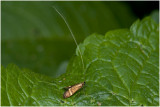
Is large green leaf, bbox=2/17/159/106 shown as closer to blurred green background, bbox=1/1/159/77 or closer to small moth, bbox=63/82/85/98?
small moth, bbox=63/82/85/98

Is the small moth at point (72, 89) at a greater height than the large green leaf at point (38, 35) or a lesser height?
lesser

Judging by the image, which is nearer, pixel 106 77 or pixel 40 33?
pixel 106 77

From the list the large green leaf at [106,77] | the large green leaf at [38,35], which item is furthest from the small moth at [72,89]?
the large green leaf at [38,35]

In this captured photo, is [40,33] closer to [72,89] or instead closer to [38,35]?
[38,35]

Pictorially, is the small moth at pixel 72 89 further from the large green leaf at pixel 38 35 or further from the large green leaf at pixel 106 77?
the large green leaf at pixel 38 35

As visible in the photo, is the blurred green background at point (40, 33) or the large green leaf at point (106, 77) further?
the blurred green background at point (40, 33)

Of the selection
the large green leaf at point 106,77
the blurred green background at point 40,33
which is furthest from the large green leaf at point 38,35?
the large green leaf at point 106,77

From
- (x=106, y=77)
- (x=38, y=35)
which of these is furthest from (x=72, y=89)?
(x=38, y=35)

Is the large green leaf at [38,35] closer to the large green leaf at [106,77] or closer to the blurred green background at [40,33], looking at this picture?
the blurred green background at [40,33]

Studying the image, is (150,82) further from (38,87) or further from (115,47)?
(38,87)
